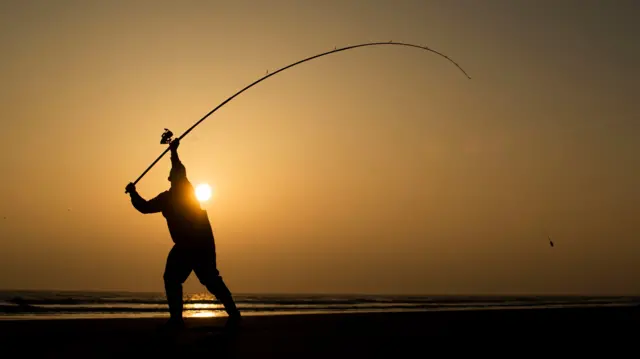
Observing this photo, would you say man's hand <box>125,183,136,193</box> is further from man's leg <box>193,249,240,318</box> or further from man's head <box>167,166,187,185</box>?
man's leg <box>193,249,240,318</box>

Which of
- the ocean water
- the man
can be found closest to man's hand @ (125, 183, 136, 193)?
the man

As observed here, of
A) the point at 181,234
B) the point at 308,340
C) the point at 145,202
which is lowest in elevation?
the point at 308,340

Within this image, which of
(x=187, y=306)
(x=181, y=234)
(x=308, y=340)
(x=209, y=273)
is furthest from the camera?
(x=187, y=306)

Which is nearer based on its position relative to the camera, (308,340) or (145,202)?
(308,340)

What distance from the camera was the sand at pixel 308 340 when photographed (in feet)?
27.4

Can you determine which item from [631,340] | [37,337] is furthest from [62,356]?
[631,340]

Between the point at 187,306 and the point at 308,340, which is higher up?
the point at 308,340

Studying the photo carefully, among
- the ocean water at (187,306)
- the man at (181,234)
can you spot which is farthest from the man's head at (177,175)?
the ocean water at (187,306)

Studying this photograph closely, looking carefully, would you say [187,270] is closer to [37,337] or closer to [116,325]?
[116,325]

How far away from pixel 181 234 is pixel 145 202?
0.79 meters

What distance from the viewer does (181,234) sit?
11.8 m

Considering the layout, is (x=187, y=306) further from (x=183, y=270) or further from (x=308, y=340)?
(x=308, y=340)

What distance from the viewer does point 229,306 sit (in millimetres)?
12539

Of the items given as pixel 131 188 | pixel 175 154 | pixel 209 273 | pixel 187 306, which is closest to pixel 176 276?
pixel 209 273
